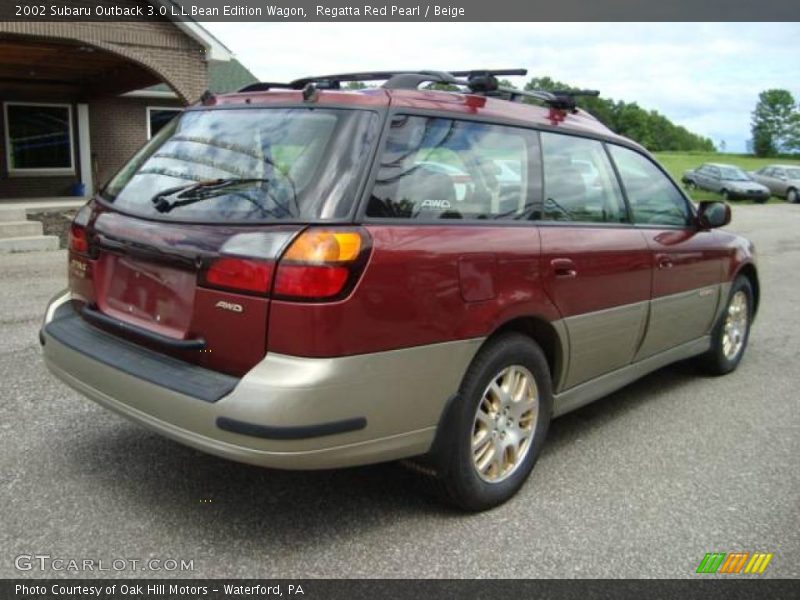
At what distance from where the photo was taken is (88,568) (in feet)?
8.75

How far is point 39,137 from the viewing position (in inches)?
684

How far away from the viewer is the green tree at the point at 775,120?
96250mm

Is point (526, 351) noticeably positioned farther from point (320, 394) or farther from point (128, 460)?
point (128, 460)

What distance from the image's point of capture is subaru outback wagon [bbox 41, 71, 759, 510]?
256 cm

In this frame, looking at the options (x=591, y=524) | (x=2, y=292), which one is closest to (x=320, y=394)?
(x=591, y=524)

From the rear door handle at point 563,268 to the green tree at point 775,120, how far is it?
104m

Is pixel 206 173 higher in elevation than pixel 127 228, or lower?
higher

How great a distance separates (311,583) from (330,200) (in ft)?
4.48


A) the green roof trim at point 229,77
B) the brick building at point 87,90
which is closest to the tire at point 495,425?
the brick building at point 87,90

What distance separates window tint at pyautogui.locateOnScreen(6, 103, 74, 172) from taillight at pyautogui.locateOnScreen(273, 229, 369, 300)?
16.9 meters

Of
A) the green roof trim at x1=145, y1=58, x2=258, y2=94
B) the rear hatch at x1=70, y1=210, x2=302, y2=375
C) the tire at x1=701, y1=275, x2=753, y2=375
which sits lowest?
the tire at x1=701, y1=275, x2=753, y2=375

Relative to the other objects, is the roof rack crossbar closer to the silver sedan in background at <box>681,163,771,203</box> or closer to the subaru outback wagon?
the subaru outback wagon

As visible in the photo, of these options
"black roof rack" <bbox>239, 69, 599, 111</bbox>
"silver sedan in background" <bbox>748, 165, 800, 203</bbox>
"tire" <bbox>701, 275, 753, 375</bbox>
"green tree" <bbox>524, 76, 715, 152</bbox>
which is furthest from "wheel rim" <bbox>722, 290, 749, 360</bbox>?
"green tree" <bbox>524, 76, 715, 152</bbox>

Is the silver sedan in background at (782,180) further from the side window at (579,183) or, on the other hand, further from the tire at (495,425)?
the tire at (495,425)
